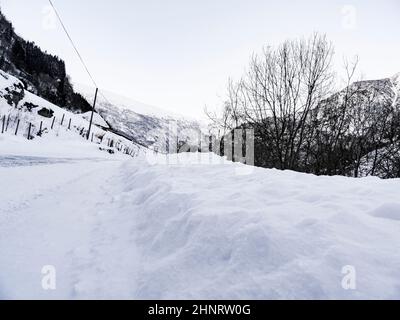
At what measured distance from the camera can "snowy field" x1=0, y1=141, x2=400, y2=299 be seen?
76.4 inches

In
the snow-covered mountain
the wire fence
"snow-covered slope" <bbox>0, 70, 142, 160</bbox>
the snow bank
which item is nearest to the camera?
the snow bank

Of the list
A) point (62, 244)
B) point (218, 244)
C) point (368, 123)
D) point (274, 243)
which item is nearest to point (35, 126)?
point (62, 244)

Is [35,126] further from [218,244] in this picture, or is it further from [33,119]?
[218,244]

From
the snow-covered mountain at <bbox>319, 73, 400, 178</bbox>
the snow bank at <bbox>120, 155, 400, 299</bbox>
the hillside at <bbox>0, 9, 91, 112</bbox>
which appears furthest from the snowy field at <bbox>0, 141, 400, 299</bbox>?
the hillside at <bbox>0, 9, 91, 112</bbox>

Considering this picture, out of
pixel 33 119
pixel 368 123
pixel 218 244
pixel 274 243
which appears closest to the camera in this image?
pixel 274 243

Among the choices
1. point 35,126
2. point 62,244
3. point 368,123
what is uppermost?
point 35,126

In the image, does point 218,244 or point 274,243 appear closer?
point 274,243

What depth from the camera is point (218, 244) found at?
2.56 metres

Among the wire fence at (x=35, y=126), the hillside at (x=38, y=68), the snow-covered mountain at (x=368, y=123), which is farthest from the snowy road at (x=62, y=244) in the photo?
the hillside at (x=38, y=68)

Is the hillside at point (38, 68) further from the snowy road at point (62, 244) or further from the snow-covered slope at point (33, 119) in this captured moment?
the snowy road at point (62, 244)

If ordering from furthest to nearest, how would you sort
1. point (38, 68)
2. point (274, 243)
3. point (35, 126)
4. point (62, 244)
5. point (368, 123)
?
point (38, 68) → point (35, 126) → point (368, 123) → point (62, 244) → point (274, 243)

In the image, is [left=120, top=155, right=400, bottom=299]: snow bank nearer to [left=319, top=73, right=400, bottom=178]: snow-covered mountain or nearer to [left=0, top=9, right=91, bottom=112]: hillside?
[left=319, top=73, right=400, bottom=178]: snow-covered mountain

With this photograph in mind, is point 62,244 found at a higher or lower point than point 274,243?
lower

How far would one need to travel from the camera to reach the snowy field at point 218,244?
1.94 meters
